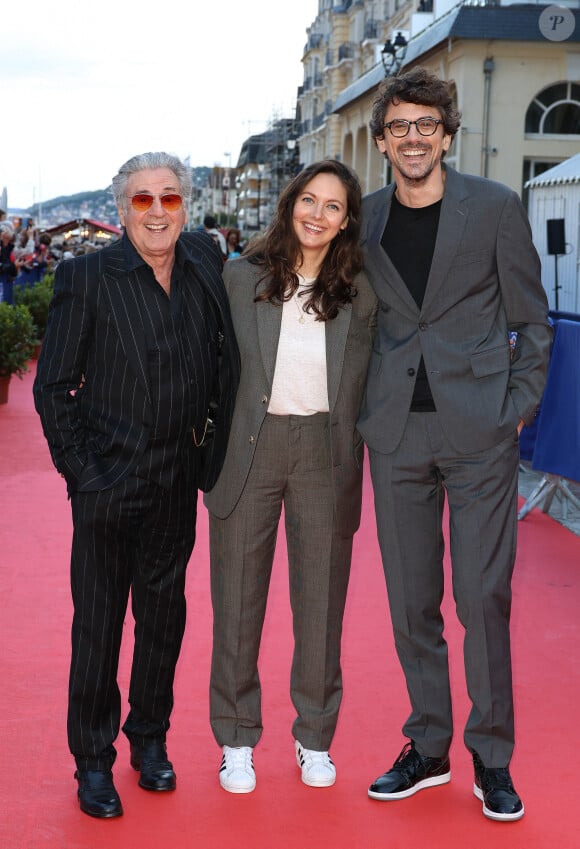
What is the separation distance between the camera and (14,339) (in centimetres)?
1232

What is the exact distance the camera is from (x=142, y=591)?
3.63 meters

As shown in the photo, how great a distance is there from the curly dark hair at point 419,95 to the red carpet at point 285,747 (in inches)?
82.6

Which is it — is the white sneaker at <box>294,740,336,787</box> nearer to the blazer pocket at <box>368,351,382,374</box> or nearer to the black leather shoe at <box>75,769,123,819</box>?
the black leather shoe at <box>75,769,123,819</box>

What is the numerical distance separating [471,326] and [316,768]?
150 cm

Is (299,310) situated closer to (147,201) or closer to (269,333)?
(269,333)

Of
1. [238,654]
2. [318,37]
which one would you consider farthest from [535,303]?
[318,37]

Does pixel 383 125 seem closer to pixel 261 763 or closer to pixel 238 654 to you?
pixel 238 654

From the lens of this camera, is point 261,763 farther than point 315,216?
Yes

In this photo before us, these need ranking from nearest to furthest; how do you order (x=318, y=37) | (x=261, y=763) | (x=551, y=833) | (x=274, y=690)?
(x=551, y=833)
(x=261, y=763)
(x=274, y=690)
(x=318, y=37)

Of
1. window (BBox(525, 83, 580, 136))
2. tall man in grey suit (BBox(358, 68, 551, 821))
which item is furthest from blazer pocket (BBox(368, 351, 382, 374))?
window (BBox(525, 83, 580, 136))

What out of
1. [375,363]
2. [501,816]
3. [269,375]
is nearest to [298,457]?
[269,375]

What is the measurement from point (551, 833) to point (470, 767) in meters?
0.52

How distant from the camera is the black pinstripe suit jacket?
3.38 metres

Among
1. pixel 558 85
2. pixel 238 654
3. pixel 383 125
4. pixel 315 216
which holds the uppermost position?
pixel 558 85
